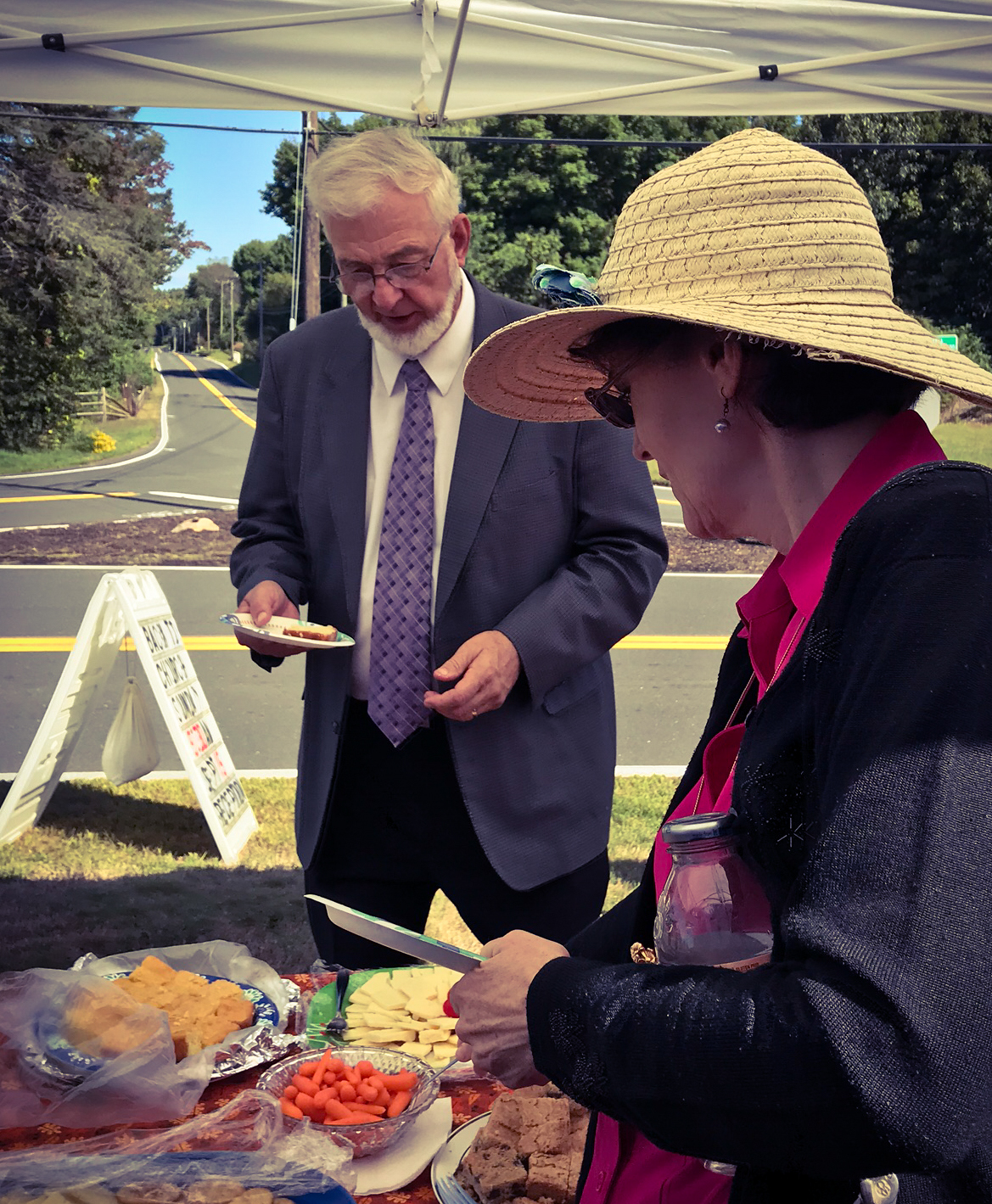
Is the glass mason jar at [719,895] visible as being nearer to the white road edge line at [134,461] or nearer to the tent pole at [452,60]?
the tent pole at [452,60]

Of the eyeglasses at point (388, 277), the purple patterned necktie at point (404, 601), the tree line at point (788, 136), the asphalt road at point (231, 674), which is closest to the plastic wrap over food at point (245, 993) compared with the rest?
the purple patterned necktie at point (404, 601)

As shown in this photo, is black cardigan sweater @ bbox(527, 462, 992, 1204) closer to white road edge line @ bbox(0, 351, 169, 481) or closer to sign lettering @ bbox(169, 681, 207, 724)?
sign lettering @ bbox(169, 681, 207, 724)

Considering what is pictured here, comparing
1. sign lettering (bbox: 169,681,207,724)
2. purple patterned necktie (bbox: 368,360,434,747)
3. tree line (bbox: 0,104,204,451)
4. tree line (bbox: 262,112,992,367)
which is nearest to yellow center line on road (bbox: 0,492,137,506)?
tree line (bbox: 0,104,204,451)

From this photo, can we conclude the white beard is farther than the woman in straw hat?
Yes

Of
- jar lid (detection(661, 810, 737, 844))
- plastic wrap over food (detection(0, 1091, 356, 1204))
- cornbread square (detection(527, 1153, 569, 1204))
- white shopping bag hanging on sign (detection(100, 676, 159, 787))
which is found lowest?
white shopping bag hanging on sign (detection(100, 676, 159, 787))

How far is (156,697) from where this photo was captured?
4418mm

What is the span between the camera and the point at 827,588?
0.77m

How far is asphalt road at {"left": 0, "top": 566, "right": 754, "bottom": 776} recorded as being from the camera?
21.5ft

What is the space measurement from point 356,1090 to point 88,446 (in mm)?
10054

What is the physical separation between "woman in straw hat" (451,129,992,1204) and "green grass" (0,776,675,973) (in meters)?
3.17

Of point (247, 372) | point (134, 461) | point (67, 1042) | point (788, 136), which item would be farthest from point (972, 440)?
point (67, 1042)

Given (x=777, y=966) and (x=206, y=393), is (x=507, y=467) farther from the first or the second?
(x=206, y=393)

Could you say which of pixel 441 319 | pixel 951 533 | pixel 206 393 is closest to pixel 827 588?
pixel 951 533

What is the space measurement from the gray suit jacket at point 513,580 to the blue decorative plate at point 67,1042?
24.1 inches
